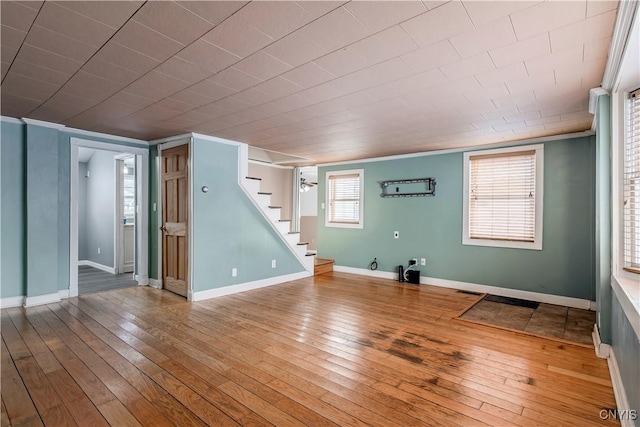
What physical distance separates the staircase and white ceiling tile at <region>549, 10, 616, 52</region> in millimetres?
3993

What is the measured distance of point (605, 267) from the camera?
9.01 ft

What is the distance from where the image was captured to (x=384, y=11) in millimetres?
1717

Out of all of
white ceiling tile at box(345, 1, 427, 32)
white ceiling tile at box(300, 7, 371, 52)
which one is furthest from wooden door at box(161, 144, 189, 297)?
white ceiling tile at box(345, 1, 427, 32)

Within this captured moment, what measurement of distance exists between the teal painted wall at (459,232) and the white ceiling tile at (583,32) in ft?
9.63

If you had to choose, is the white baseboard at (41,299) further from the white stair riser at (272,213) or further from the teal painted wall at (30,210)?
the white stair riser at (272,213)

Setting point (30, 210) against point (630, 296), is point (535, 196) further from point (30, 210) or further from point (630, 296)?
point (30, 210)

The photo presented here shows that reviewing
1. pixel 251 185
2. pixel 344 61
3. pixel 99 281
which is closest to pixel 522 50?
pixel 344 61

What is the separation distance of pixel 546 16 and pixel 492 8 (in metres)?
0.34

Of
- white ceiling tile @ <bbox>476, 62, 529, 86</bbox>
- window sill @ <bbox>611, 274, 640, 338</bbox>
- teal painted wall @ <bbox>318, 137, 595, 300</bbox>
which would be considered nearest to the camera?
window sill @ <bbox>611, 274, 640, 338</bbox>

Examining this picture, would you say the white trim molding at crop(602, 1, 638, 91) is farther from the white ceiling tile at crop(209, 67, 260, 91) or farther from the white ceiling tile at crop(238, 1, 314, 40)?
the white ceiling tile at crop(209, 67, 260, 91)

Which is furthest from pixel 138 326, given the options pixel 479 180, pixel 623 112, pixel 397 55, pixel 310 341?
pixel 479 180

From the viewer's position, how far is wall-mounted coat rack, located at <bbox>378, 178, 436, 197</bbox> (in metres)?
5.58

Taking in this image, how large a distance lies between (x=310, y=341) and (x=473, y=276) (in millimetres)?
3322

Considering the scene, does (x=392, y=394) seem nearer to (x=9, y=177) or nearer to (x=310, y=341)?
(x=310, y=341)
